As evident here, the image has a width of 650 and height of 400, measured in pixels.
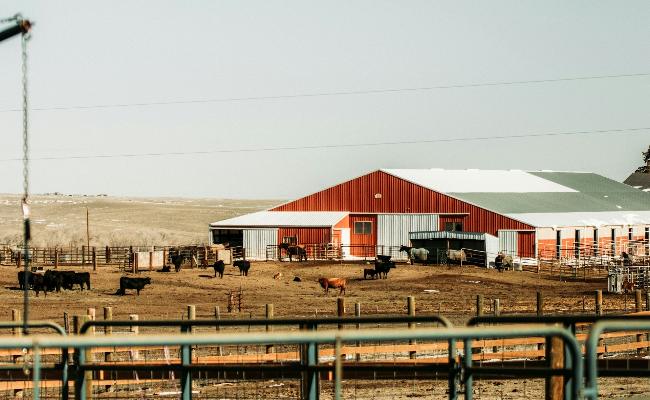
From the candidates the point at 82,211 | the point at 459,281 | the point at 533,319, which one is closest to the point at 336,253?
the point at 459,281

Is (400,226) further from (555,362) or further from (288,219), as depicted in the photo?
(555,362)

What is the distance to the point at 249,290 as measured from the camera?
5075cm

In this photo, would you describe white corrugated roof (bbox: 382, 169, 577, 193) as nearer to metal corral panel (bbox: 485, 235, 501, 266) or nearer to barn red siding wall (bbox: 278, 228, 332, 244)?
→ barn red siding wall (bbox: 278, 228, 332, 244)

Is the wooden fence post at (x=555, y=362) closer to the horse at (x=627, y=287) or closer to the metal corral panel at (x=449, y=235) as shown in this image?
the horse at (x=627, y=287)

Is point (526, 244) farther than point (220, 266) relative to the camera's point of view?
Yes

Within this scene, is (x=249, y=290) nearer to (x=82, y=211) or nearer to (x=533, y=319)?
(x=533, y=319)

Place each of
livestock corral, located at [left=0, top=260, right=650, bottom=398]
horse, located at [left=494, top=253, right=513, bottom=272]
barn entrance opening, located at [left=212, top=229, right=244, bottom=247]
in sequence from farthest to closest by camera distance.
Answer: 1. barn entrance opening, located at [left=212, top=229, right=244, bottom=247]
2. horse, located at [left=494, top=253, right=513, bottom=272]
3. livestock corral, located at [left=0, top=260, right=650, bottom=398]

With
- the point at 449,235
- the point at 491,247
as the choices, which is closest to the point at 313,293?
the point at 449,235

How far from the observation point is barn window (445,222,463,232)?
7038 cm

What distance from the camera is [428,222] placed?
71.2 m

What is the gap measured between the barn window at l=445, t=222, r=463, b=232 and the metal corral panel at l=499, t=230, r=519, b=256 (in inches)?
129

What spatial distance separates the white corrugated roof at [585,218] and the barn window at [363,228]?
9574 mm

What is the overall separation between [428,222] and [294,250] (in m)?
8.73

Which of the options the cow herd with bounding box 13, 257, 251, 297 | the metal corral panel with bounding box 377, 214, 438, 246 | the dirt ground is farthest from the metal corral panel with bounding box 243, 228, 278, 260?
the cow herd with bounding box 13, 257, 251, 297
